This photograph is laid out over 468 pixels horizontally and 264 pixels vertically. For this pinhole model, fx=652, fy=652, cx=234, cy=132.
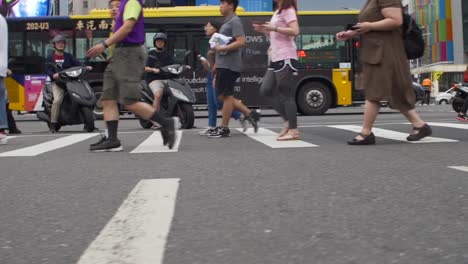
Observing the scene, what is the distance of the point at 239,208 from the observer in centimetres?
320

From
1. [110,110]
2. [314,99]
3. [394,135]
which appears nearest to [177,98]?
[394,135]

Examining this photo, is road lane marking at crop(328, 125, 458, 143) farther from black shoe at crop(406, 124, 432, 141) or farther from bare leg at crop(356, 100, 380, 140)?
bare leg at crop(356, 100, 380, 140)

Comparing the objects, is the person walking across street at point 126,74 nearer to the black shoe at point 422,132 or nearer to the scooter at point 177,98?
the black shoe at point 422,132

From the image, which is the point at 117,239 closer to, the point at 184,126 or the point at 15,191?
the point at 15,191

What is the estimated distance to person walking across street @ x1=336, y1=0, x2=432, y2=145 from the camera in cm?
639

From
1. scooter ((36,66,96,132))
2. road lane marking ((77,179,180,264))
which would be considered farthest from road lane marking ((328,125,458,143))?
scooter ((36,66,96,132))

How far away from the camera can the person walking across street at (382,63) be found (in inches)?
252

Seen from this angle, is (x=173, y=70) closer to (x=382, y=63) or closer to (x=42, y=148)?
(x=42, y=148)

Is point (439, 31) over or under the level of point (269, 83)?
over

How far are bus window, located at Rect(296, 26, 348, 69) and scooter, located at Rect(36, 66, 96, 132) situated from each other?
926 cm

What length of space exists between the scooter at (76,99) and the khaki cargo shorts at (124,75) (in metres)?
4.06

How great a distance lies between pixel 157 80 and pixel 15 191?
6989 millimetres

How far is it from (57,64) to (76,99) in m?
0.69

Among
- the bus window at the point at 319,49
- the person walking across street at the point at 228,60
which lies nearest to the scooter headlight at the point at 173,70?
the person walking across street at the point at 228,60
